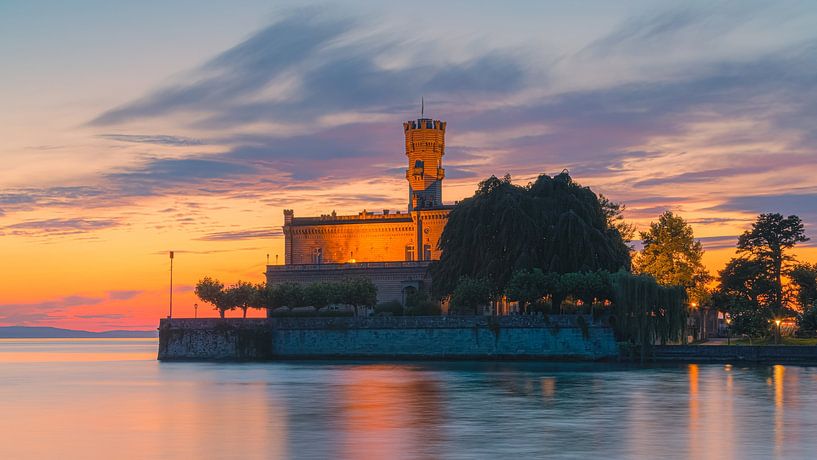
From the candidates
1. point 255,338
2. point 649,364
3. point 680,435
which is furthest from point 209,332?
point 680,435

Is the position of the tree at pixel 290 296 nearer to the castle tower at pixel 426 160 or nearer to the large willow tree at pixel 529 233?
the large willow tree at pixel 529 233

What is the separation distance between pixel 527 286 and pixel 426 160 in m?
47.0

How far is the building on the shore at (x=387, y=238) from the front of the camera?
11719 cm

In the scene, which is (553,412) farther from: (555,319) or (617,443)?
(555,319)

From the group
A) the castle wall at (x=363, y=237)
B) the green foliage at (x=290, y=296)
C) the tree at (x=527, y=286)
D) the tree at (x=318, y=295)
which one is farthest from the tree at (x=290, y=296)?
the castle wall at (x=363, y=237)

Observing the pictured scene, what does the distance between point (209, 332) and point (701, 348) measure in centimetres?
3773

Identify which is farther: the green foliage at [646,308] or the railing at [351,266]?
the railing at [351,266]

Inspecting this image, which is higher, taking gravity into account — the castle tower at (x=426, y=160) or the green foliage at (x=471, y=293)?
the castle tower at (x=426, y=160)

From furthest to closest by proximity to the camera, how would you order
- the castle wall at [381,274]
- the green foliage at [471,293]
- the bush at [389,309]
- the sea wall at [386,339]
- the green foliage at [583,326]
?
the castle wall at [381,274] < the bush at [389,309] < the green foliage at [471,293] < the sea wall at [386,339] < the green foliage at [583,326]

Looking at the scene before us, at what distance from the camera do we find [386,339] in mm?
90938

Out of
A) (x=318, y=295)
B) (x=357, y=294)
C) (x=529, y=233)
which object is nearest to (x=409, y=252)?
(x=357, y=294)

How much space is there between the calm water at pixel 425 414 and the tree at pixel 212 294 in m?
24.1

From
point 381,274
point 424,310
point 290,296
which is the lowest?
point 424,310

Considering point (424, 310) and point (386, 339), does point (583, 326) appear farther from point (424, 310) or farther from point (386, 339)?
point (424, 310)
